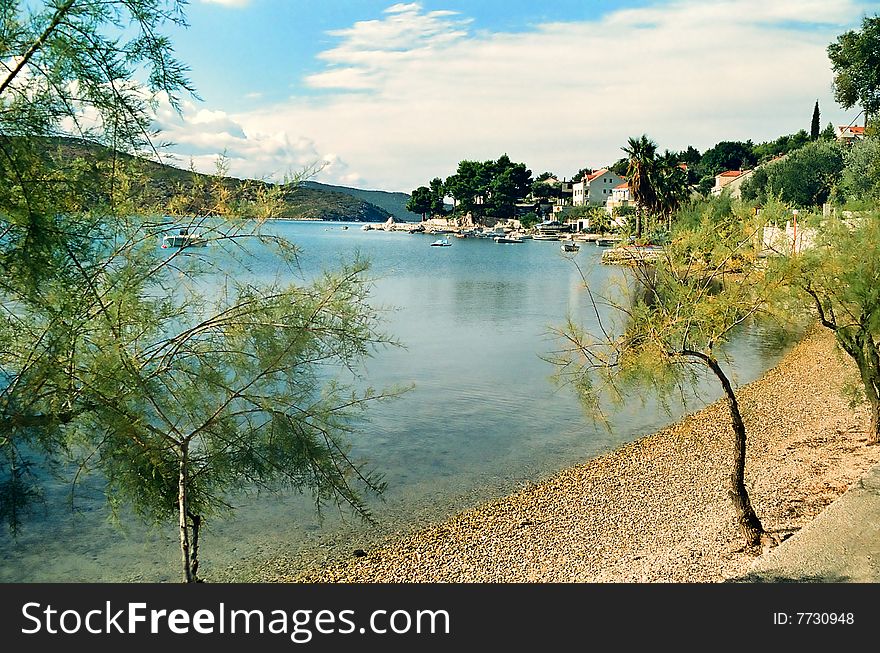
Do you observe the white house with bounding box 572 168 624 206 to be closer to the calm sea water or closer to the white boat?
the calm sea water

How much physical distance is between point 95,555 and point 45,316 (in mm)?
5440

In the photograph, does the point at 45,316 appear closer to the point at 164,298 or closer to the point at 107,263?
the point at 107,263

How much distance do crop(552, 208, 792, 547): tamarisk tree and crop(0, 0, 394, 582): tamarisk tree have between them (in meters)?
3.08

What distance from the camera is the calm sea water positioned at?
905cm

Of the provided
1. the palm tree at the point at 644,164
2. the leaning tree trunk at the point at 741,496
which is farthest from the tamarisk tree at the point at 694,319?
the palm tree at the point at 644,164

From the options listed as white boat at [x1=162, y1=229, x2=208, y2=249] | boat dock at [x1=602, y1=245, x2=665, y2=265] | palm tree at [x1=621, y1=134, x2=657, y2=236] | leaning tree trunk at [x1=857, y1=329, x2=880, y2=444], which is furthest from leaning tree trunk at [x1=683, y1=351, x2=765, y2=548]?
palm tree at [x1=621, y1=134, x2=657, y2=236]

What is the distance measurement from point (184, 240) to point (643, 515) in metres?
6.69

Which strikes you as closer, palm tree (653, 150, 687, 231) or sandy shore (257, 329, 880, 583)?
sandy shore (257, 329, 880, 583)

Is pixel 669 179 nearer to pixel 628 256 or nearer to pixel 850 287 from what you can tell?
pixel 850 287

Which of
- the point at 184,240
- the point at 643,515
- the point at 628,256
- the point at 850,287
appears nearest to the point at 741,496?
the point at 643,515

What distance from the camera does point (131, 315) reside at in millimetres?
5309

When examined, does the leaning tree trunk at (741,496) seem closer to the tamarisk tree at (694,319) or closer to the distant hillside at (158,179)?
the tamarisk tree at (694,319)
